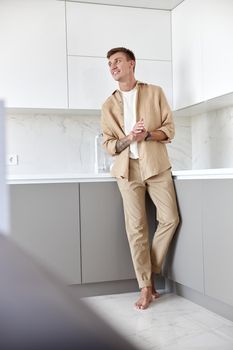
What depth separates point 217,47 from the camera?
125 inches

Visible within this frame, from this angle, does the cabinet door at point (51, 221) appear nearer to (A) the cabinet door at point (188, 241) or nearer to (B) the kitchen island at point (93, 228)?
(B) the kitchen island at point (93, 228)

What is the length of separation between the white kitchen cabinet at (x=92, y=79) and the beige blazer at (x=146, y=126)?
42 centimetres

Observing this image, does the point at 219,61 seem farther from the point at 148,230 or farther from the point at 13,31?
the point at 13,31

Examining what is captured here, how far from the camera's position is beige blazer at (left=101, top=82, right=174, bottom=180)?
10.00 ft

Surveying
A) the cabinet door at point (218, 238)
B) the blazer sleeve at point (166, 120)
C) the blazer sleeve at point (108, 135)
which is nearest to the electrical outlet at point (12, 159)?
the blazer sleeve at point (108, 135)

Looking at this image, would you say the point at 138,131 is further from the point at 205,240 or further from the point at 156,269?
the point at 156,269

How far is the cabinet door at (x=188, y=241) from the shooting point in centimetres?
281

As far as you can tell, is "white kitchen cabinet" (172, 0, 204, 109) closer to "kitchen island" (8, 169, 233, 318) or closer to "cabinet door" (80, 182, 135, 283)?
"kitchen island" (8, 169, 233, 318)

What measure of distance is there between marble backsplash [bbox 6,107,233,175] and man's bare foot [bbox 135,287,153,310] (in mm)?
1160

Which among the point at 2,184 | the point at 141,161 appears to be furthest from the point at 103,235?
the point at 2,184

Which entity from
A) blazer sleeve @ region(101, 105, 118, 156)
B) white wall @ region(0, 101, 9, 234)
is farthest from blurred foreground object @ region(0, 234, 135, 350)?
blazer sleeve @ region(101, 105, 118, 156)

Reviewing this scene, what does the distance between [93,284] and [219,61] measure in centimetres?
172

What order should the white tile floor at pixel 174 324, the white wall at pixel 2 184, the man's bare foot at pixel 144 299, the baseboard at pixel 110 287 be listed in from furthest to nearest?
the baseboard at pixel 110 287
the man's bare foot at pixel 144 299
the white tile floor at pixel 174 324
the white wall at pixel 2 184

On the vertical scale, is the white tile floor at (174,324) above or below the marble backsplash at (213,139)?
below
